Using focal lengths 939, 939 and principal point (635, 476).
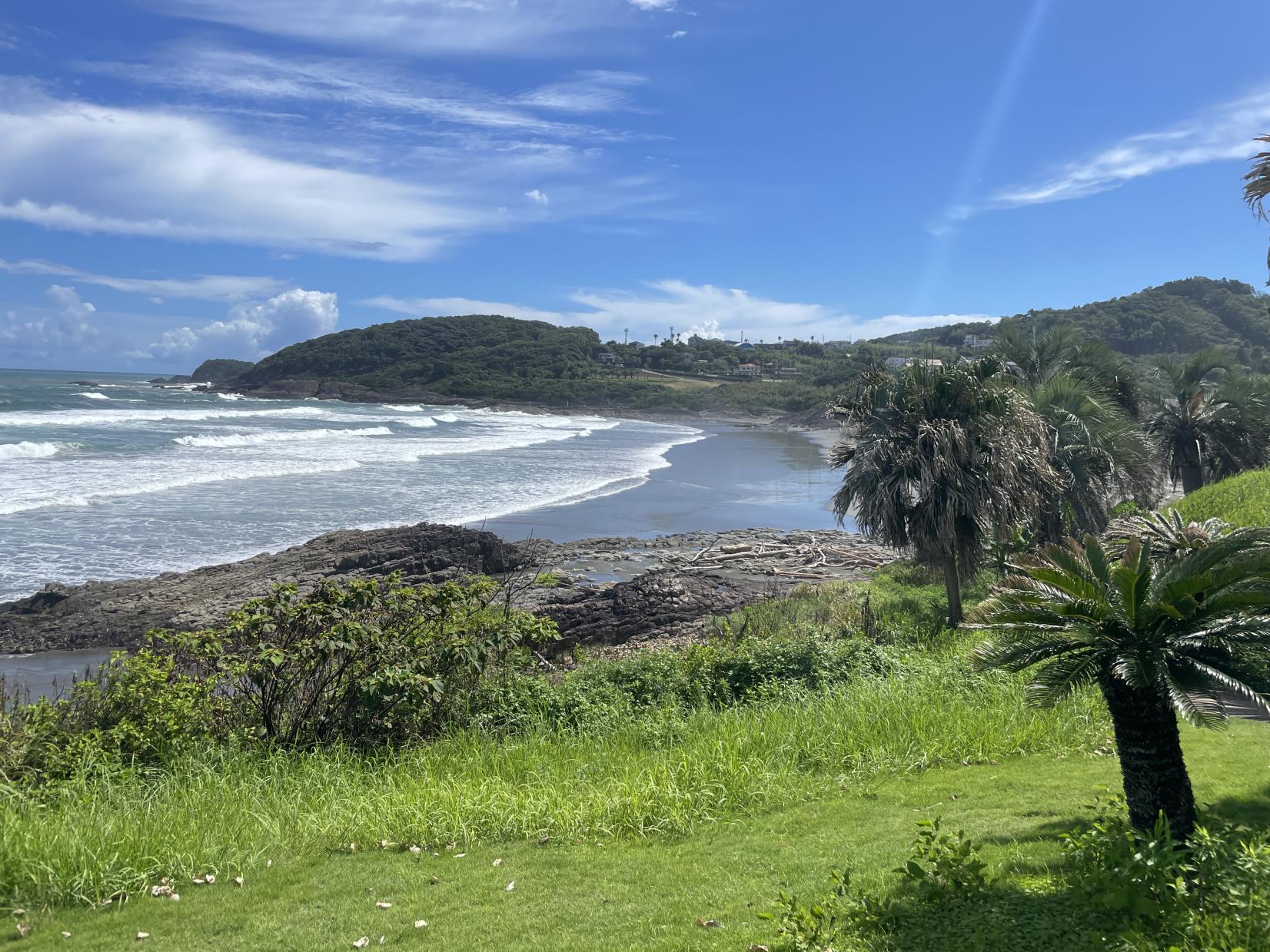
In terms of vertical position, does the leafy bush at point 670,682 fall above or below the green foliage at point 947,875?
below

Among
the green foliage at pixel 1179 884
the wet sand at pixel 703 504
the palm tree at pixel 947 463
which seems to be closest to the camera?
the green foliage at pixel 1179 884

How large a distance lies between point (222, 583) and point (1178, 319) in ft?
306

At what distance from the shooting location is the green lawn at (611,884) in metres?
5.34

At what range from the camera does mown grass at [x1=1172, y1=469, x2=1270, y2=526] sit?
1638 centimetres

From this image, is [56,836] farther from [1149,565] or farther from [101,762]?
[1149,565]

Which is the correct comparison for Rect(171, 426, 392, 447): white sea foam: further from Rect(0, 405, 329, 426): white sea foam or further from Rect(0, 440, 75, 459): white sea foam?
Rect(0, 405, 329, 426): white sea foam

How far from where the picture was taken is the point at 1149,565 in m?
5.74

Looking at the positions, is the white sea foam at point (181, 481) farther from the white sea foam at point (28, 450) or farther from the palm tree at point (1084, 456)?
the palm tree at point (1084, 456)

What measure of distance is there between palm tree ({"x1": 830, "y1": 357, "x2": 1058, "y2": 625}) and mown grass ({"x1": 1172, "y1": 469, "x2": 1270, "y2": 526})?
3300mm

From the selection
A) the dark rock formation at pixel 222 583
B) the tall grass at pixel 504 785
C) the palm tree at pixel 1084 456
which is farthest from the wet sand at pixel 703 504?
the tall grass at pixel 504 785

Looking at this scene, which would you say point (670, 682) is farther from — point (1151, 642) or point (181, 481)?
point (181, 481)

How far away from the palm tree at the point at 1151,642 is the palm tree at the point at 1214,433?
22.0 metres

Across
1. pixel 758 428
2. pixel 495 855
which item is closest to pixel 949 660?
pixel 495 855

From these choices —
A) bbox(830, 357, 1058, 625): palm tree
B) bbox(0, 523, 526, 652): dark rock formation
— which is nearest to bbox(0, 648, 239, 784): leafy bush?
bbox(0, 523, 526, 652): dark rock formation
